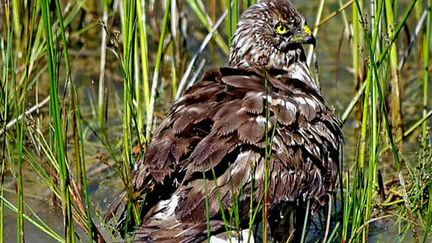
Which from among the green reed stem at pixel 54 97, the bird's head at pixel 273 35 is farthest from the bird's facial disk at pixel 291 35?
the green reed stem at pixel 54 97

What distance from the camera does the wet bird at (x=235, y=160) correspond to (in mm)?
4336

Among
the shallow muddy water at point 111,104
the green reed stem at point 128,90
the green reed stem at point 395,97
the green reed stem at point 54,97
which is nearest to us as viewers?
the green reed stem at point 54,97

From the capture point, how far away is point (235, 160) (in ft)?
14.4

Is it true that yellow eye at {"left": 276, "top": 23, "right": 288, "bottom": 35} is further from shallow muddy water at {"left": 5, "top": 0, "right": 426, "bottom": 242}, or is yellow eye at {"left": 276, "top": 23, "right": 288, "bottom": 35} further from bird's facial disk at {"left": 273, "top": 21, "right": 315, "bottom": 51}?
shallow muddy water at {"left": 5, "top": 0, "right": 426, "bottom": 242}

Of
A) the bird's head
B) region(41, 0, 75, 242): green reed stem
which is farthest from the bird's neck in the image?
region(41, 0, 75, 242): green reed stem

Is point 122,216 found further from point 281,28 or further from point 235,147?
point 281,28

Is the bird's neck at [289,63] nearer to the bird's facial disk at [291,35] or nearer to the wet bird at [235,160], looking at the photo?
the bird's facial disk at [291,35]

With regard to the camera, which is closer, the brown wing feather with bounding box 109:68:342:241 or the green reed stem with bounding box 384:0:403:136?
the brown wing feather with bounding box 109:68:342:241

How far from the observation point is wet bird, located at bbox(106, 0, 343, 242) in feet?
14.2

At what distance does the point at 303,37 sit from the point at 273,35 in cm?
15

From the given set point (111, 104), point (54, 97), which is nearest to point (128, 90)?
point (54, 97)

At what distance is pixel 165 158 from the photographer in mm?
4418

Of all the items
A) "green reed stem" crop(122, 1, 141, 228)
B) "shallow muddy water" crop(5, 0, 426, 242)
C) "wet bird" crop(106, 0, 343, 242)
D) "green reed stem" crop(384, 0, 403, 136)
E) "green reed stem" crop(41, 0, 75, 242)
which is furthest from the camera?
"green reed stem" crop(384, 0, 403, 136)

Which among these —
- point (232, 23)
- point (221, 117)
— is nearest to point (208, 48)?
point (232, 23)
